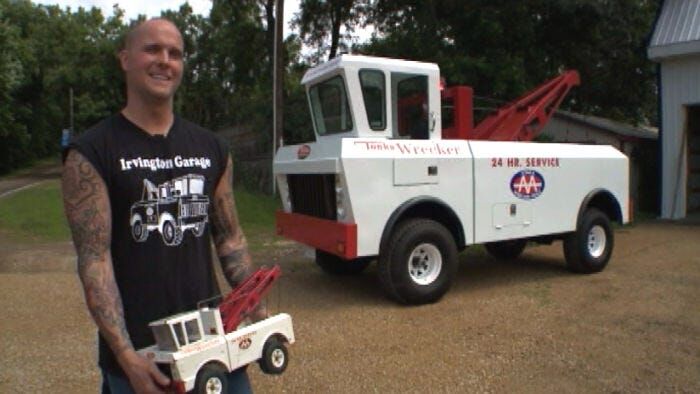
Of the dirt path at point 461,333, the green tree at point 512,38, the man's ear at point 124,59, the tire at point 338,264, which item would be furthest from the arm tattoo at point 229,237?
the green tree at point 512,38

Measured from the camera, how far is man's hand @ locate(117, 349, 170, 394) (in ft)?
6.66

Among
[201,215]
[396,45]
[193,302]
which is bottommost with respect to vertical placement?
[193,302]

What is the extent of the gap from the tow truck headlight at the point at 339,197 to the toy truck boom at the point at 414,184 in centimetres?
2

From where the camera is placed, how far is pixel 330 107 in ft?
26.1

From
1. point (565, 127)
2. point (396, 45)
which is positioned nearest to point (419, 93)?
point (396, 45)

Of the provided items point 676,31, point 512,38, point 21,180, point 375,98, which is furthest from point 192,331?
point 21,180

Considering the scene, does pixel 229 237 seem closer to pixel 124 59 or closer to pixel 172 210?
pixel 172 210

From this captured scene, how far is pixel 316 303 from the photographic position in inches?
288

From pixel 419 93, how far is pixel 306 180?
167cm

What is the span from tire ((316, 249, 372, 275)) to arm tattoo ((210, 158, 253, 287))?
592 cm

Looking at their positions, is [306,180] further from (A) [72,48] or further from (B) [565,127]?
(A) [72,48]

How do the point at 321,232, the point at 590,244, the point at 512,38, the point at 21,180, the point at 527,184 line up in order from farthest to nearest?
the point at 21,180 → the point at 512,38 → the point at 590,244 → the point at 527,184 → the point at 321,232

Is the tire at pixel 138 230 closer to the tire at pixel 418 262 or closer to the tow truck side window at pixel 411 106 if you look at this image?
the tire at pixel 418 262

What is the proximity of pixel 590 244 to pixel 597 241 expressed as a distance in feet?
0.63
